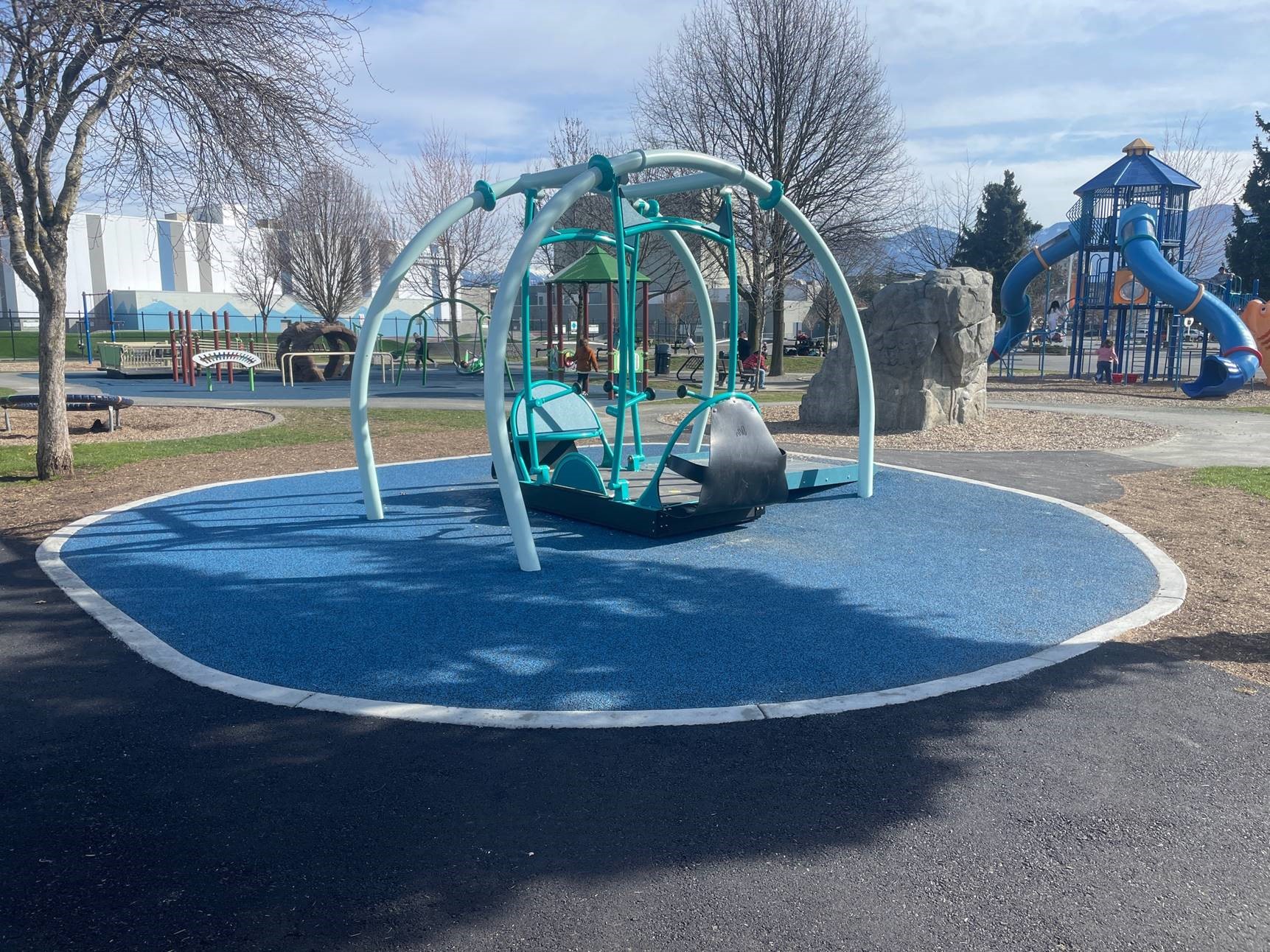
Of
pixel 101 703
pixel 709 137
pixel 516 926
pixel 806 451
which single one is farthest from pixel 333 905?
pixel 709 137

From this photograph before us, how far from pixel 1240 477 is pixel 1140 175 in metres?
20.4

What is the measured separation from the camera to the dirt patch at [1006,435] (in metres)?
13.2

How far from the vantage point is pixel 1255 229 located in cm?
4131

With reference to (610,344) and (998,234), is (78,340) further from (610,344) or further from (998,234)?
(998,234)

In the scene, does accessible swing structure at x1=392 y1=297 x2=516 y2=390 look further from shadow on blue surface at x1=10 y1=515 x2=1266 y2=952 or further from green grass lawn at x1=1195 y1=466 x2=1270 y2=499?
green grass lawn at x1=1195 y1=466 x2=1270 y2=499

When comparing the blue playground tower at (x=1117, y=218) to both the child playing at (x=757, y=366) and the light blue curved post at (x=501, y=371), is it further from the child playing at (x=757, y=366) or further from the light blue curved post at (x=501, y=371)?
the light blue curved post at (x=501, y=371)

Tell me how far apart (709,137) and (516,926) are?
26.1 m

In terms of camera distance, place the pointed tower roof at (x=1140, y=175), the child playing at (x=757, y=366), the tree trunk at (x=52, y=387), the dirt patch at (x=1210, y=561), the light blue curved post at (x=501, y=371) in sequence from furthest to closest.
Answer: the pointed tower roof at (x=1140, y=175), the child playing at (x=757, y=366), the tree trunk at (x=52, y=387), the light blue curved post at (x=501, y=371), the dirt patch at (x=1210, y=561)

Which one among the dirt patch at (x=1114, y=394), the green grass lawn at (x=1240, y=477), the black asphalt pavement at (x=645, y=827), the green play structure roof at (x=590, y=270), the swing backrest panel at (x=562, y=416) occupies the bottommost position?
the black asphalt pavement at (x=645, y=827)

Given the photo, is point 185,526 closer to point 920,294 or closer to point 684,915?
point 684,915

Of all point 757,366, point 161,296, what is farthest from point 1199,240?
point 161,296

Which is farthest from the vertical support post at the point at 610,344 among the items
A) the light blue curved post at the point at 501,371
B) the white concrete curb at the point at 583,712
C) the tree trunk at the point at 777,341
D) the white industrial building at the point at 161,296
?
the white industrial building at the point at 161,296

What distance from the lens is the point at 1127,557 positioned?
7043mm

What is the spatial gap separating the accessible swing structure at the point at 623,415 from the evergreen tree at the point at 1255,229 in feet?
131
